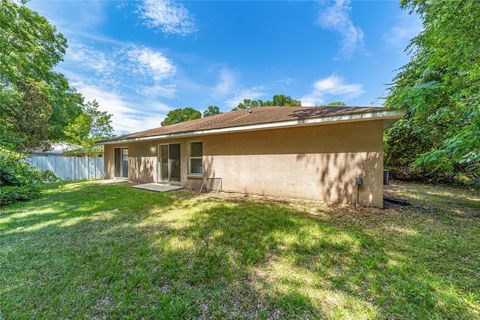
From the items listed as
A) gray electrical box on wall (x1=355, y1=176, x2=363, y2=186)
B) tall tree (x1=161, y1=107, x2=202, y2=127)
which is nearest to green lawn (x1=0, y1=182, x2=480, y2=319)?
gray electrical box on wall (x1=355, y1=176, x2=363, y2=186)

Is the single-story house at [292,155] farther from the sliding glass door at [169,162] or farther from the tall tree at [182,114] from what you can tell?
the tall tree at [182,114]

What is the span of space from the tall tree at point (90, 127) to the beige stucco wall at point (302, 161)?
37.0 ft

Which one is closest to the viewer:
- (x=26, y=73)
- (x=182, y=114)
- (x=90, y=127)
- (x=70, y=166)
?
(x=26, y=73)

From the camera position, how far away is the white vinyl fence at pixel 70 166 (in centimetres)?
1204

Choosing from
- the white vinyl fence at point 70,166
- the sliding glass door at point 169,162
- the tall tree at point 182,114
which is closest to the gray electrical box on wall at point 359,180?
the sliding glass door at point 169,162

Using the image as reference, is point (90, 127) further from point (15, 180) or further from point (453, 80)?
point (453, 80)

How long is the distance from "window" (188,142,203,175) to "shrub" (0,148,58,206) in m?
5.47

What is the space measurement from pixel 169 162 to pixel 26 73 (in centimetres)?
1054

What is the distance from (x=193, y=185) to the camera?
27.8 feet

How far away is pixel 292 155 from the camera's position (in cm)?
638

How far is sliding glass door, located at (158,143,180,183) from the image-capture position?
913 cm

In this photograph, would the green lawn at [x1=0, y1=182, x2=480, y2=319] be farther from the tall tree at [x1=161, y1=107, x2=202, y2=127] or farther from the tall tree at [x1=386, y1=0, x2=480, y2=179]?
the tall tree at [x1=161, y1=107, x2=202, y2=127]

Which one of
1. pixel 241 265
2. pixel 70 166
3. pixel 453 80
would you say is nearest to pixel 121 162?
pixel 70 166

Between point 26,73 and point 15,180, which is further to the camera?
point 26,73
